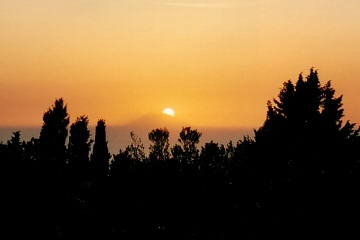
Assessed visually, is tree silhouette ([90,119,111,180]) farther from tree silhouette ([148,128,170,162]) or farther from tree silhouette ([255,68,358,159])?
tree silhouette ([148,128,170,162])

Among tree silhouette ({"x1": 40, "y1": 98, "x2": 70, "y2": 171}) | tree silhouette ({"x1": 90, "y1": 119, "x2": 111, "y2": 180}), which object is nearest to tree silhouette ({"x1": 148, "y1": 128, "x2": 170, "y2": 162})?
tree silhouette ({"x1": 90, "y1": 119, "x2": 111, "y2": 180})

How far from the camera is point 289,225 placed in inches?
942

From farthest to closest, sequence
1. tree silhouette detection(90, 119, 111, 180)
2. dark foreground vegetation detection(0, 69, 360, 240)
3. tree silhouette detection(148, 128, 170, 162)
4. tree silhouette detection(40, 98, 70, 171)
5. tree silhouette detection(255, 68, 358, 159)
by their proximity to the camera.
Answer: tree silhouette detection(148, 128, 170, 162) < tree silhouette detection(90, 119, 111, 180) < tree silhouette detection(40, 98, 70, 171) < tree silhouette detection(255, 68, 358, 159) < dark foreground vegetation detection(0, 69, 360, 240)

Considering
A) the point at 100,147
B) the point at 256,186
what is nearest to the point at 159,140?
the point at 100,147

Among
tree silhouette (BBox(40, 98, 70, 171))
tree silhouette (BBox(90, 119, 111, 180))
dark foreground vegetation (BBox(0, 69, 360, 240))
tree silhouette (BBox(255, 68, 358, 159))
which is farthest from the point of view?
tree silhouette (BBox(90, 119, 111, 180))

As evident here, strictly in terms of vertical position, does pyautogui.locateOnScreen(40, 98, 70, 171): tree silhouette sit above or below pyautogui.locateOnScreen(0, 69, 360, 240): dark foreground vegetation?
above

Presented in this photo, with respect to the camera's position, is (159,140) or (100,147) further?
(159,140)

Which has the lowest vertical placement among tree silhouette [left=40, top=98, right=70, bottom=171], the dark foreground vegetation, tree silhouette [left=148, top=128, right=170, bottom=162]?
the dark foreground vegetation

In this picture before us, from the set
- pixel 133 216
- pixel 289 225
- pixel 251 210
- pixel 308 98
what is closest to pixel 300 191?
pixel 289 225

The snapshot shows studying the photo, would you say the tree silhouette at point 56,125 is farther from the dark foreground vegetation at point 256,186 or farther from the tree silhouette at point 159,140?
the tree silhouette at point 159,140

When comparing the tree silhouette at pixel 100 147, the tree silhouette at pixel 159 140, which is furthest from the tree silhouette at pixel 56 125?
the tree silhouette at pixel 159 140

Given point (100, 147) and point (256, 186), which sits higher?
point (100, 147)

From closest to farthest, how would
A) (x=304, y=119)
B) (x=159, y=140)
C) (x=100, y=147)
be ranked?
1. (x=304, y=119)
2. (x=100, y=147)
3. (x=159, y=140)

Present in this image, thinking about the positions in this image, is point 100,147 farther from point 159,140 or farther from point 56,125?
point 159,140
